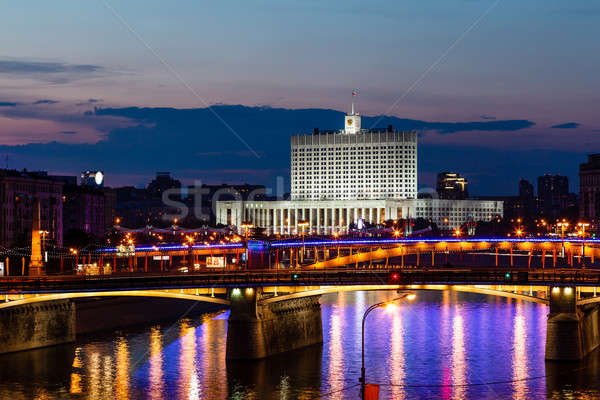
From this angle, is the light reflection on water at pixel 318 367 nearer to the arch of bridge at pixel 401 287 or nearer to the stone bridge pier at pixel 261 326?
the stone bridge pier at pixel 261 326

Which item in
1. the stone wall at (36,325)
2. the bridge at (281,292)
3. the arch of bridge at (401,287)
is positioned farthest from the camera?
the stone wall at (36,325)

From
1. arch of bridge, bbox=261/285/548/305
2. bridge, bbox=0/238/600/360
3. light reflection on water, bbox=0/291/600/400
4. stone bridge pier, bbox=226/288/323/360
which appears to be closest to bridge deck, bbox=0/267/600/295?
bridge, bbox=0/238/600/360

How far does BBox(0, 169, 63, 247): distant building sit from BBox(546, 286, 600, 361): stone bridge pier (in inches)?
3681

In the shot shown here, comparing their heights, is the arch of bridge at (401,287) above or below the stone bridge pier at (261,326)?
above

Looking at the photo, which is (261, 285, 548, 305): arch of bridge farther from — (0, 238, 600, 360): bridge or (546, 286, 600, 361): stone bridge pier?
(546, 286, 600, 361): stone bridge pier

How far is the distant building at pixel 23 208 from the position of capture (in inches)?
6811

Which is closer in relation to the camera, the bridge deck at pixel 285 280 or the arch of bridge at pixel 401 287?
the arch of bridge at pixel 401 287

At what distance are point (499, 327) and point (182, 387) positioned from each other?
144ft

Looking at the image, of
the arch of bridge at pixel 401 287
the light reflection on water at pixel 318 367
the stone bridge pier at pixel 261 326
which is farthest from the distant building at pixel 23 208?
the arch of bridge at pixel 401 287

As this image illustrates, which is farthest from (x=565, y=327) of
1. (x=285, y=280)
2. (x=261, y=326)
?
(x=261, y=326)

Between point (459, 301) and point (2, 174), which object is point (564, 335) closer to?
point (459, 301)

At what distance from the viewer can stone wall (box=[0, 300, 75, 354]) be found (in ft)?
299

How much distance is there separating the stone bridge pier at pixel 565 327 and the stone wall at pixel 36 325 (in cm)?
4176

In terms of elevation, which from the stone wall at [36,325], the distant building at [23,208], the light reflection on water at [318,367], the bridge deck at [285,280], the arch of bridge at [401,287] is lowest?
the light reflection on water at [318,367]
